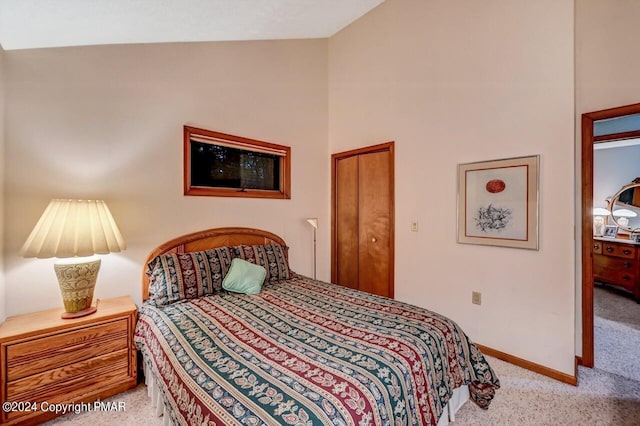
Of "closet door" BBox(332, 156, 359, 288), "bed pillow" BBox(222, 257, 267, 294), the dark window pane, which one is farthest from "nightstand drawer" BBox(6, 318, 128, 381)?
"closet door" BBox(332, 156, 359, 288)

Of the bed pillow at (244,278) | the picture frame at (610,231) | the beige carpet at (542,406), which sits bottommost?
the beige carpet at (542,406)

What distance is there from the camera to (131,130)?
7.63 ft

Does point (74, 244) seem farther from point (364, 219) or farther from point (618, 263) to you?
point (618, 263)

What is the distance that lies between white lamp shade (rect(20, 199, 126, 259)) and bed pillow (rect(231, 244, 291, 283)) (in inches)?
38.3

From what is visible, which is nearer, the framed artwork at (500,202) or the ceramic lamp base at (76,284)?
the ceramic lamp base at (76,284)

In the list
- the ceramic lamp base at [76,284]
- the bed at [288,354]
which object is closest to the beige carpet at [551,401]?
the bed at [288,354]

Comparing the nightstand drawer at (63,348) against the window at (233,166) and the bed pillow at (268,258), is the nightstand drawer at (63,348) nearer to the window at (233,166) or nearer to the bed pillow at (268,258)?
the bed pillow at (268,258)

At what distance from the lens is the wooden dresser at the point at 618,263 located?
3.80 metres

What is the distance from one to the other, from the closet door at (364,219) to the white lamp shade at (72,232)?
8.36 ft

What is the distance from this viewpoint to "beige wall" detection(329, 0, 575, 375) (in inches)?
86.4

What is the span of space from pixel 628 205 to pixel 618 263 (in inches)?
38.2

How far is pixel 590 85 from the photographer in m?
2.24

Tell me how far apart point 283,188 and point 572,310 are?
2.94 m

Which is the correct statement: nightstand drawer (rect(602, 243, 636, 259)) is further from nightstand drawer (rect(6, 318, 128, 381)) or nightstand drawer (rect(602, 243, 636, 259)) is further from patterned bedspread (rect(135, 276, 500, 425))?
nightstand drawer (rect(6, 318, 128, 381))
